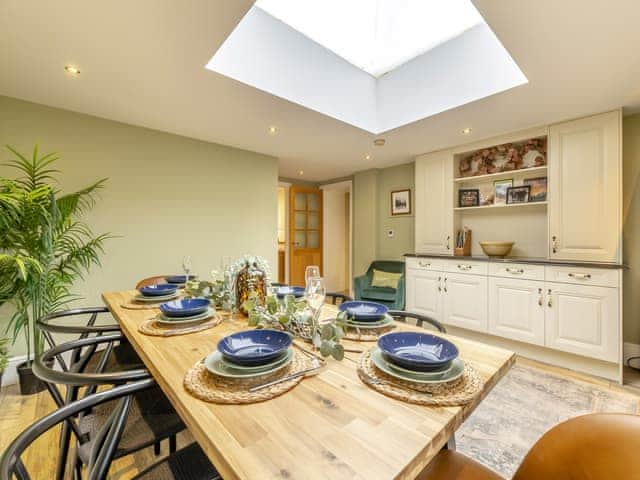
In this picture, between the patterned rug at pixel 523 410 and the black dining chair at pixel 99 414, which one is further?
the patterned rug at pixel 523 410

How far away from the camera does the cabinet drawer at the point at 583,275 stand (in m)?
2.31

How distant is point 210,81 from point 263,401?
2162 mm

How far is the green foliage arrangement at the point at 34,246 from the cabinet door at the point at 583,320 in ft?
13.1

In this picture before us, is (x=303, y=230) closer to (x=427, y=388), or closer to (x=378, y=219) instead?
(x=378, y=219)

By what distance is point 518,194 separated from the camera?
10.4ft

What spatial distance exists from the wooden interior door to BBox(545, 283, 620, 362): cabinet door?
3633 mm

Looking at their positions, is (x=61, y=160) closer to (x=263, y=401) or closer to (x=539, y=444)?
(x=263, y=401)

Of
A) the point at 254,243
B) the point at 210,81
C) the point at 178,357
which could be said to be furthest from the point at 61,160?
the point at 178,357

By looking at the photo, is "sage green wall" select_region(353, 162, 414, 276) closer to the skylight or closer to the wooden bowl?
the wooden bowl

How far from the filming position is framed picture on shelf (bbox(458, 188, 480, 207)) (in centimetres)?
350

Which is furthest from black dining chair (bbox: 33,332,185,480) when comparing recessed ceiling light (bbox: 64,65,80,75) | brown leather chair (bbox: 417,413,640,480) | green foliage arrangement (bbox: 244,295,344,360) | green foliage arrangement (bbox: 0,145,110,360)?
recessed ceiling light (bbox: 64,65,80,75)

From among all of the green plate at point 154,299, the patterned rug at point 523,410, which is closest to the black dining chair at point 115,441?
the green plate at point 154,299

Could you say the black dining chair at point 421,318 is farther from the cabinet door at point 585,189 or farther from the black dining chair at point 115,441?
the cabinet door at point 585,189

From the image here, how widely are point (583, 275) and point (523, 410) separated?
52.2 inches
